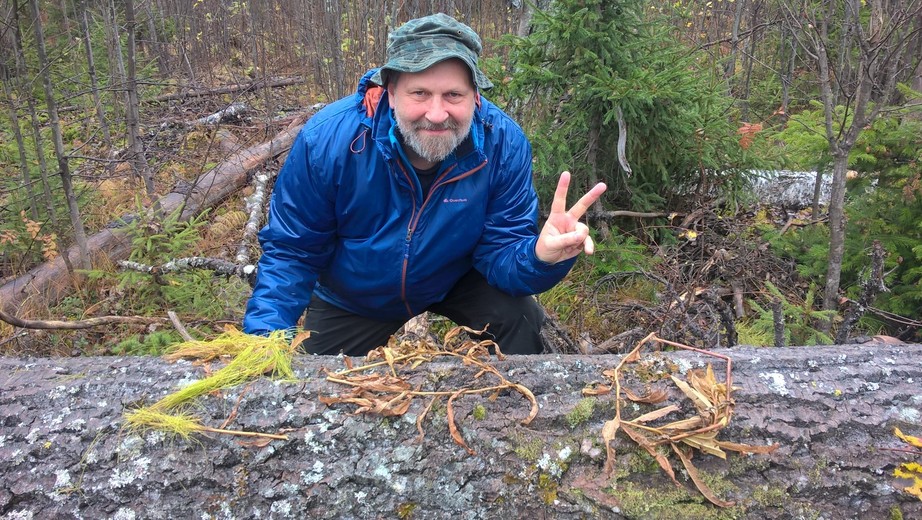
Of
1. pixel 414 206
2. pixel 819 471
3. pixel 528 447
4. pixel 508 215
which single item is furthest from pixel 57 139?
pixel 819 471

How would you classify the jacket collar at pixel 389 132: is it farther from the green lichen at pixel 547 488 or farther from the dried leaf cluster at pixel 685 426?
the green lichen at pixel 547 488

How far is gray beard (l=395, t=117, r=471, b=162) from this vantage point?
237cm

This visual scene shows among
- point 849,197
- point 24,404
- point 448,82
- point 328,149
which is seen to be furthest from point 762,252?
point 24,404

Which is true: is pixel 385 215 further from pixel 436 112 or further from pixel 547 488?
pixel 547 488

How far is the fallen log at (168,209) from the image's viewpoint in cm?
393

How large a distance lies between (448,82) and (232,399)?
61.0 inches

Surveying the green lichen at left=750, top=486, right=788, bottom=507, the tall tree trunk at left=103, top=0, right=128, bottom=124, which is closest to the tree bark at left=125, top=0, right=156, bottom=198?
the tall tree trunk at left=103, top=0, right=128, bottom=124

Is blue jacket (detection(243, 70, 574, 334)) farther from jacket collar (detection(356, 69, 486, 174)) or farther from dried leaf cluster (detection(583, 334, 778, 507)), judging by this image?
dried leaf cluster (detection(583, 334, 778, 507))

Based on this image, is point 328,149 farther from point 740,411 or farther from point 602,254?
point 602,254

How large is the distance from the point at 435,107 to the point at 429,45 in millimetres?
249

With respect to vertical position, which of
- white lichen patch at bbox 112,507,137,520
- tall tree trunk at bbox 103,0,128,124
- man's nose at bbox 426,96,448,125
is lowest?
white lichen patch at bbox 112,507,137,520

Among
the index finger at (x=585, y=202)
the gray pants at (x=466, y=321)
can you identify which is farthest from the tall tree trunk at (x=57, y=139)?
the index finger at (x=585, y=202)

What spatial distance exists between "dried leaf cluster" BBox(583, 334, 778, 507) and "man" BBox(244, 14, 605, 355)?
0.78 m

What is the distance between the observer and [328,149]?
8.09 feet
